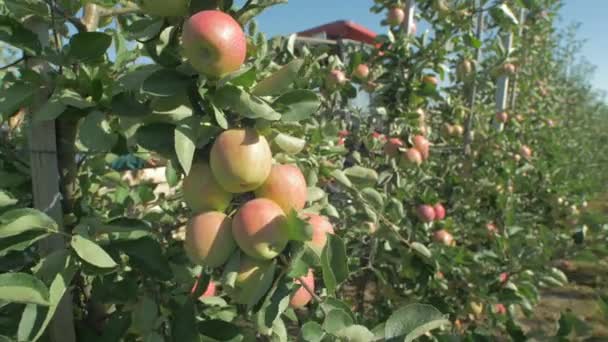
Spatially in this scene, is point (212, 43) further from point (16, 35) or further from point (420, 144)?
point (420, 144)

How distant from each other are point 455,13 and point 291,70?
162 cm

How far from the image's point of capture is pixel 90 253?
642mm

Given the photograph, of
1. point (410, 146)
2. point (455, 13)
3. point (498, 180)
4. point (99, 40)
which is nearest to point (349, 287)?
point (498, 180)

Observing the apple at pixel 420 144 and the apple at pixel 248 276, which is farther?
the apple at pixel 420 144

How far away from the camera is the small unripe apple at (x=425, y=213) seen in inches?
74.2

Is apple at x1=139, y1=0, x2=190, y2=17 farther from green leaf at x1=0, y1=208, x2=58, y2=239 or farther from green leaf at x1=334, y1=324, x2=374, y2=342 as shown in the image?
green leaf at x1=334, y1=324, x2=374, y2=342

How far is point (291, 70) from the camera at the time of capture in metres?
0.64

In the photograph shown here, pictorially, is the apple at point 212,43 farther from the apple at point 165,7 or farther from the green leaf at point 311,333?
the green leaf at point 311,333

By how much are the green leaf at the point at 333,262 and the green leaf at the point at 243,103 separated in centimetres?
19

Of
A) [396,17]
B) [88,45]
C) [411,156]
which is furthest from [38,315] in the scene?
[396,17]

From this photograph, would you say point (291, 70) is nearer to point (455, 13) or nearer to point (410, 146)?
point (410, 146)

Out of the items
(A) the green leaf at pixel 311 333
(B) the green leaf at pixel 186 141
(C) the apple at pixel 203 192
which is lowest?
(A) the green leaf at pixel 311 333

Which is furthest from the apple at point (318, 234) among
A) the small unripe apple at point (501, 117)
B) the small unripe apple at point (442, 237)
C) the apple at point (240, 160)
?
the small unripe apple at point (501, 117)

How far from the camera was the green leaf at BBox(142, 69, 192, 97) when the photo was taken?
2.03ft
